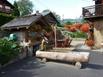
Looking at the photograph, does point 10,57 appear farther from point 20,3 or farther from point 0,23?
point 20,3

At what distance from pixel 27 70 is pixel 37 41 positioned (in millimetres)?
7472

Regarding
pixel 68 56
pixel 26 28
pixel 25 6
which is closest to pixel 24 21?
pixel 26 28

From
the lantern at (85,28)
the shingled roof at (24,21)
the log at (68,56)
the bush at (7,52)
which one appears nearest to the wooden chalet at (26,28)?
the shingled roof at (24,21)

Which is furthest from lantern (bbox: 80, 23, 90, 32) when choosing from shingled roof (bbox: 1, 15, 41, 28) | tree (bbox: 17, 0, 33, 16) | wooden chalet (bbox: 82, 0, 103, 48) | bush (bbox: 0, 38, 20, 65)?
tree (bbox: 17, 0, 33, 16)

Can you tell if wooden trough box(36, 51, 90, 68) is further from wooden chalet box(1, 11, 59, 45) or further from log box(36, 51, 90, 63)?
wooden chalet box(1, 11, 59, 45)

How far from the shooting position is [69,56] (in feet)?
45.3

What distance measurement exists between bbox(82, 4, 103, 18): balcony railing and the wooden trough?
9267mm

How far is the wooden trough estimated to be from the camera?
43.1 feet

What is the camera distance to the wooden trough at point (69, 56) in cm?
1314

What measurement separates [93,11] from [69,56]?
33.5ft

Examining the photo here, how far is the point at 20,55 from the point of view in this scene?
1648cm

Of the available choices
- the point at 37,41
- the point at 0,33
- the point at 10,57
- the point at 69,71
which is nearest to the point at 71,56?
the point at 69,71

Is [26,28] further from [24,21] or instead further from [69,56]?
[69,56]

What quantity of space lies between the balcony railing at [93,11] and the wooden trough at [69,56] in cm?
927
